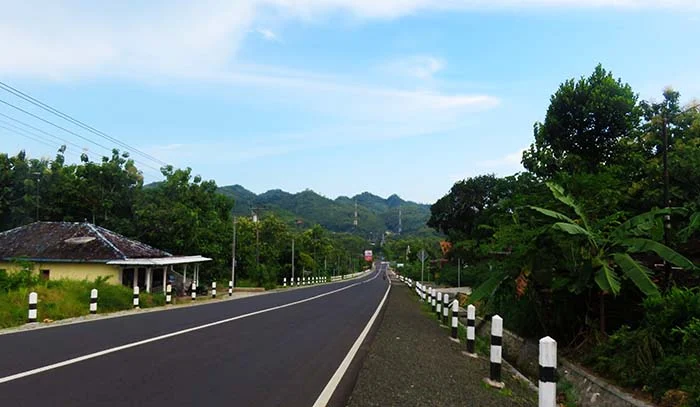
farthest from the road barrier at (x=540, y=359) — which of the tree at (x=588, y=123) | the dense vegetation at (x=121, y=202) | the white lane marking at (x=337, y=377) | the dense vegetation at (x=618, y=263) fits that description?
the dense vegetation at (x=121, y=202)

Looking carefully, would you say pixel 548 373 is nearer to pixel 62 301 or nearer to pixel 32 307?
pixel 32 307

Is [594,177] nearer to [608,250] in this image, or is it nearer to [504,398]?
[608,250]

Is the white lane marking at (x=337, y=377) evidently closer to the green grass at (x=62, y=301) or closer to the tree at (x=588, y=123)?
the green grass at (x=62, y=301)

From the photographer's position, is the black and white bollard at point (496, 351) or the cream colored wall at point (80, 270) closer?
the black and white bollard at point (496, 351)

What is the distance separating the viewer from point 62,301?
18.7 metres

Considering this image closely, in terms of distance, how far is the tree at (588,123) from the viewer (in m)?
22.0

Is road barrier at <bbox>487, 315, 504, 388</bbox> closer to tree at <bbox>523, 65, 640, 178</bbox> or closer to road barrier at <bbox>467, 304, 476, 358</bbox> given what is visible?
road barrier at <bbox>467, 304, 476, 358</bbox>

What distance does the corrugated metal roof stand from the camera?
30812 mm

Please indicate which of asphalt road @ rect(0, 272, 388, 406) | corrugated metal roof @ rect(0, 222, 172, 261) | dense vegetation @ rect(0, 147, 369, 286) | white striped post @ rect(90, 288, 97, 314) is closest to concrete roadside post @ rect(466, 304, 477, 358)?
asphalt road @ rect(0, 272, 388, 406)

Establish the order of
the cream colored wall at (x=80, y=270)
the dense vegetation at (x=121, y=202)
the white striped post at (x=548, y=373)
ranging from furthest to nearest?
the dense vegetation at (x=121, y=202)
the cream colored wall at (x=80, y=270)
the white striped post at (x=548, y=373)

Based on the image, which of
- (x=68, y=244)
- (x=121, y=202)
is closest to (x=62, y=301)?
(x=68, y=244)

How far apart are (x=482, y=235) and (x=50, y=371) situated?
37.0 m

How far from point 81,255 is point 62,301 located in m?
Answer: 13.1

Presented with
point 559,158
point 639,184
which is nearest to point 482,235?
point 559,158
